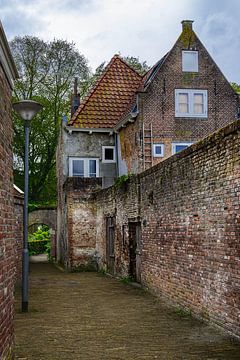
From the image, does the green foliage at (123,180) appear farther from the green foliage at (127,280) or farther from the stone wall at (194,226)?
the green foliage at (127,280)

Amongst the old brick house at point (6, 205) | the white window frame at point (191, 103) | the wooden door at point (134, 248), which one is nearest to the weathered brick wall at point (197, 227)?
the wooden door at point (134, 248)

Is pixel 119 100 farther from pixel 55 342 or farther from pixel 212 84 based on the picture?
pixel 55 342

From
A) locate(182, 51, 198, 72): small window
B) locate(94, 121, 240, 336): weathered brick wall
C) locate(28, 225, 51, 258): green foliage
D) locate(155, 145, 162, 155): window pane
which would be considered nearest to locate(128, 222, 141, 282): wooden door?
locate(94, 121, 240, 336): weathered brick wall

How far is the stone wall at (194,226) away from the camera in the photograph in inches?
374

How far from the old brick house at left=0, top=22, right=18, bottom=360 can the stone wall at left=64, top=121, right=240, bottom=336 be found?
4.04m

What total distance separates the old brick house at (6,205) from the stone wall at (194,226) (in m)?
4.04

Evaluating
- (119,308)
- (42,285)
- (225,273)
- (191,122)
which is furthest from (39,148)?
(225,273)

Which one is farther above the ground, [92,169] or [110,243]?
[92,169]

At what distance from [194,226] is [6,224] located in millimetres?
5935

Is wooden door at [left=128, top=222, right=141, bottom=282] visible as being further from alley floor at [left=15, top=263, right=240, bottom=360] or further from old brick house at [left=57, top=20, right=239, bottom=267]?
old brick house at [left=57, top=20, right=239, bottom=267]

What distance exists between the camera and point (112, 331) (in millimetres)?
10031

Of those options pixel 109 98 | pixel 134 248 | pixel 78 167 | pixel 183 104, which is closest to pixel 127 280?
pixel 134 248

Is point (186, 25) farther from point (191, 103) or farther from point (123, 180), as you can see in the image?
point (123, 180)

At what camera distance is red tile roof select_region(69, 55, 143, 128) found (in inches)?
1118
